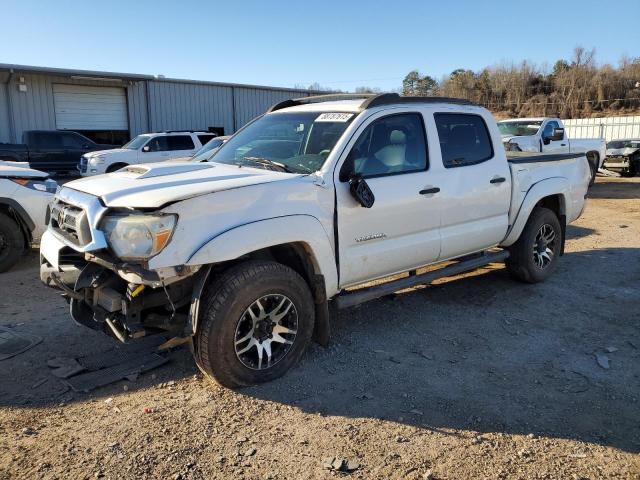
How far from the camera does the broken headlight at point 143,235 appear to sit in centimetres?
337

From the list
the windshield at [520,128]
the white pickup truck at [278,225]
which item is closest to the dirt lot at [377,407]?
the white pickup truck at [278,225]

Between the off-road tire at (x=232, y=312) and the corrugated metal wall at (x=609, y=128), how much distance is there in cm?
3239

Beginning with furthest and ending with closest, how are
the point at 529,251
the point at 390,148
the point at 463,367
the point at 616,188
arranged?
the point at 616,188 < the point at 529,251 < the point at 390,148 < the point at 463,367

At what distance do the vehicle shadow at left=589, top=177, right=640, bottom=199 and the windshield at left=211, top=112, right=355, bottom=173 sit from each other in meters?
12.5

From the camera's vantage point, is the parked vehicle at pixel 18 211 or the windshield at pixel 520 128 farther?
the windshield at pixel 520 128

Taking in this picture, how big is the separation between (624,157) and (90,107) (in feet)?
70.8

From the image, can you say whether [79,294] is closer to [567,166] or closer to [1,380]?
[1,380]

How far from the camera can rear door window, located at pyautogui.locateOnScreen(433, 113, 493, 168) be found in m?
5.16

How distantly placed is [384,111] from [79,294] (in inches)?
110

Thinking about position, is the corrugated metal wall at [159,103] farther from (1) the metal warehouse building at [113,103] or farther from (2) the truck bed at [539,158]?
(2) the truck bed at [539,158]

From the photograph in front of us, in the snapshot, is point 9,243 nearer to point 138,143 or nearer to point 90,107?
point 138,143

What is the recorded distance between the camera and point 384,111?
4629mm

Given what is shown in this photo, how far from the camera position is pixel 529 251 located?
625 cm

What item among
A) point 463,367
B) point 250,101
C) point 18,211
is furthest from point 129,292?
point 250,101
